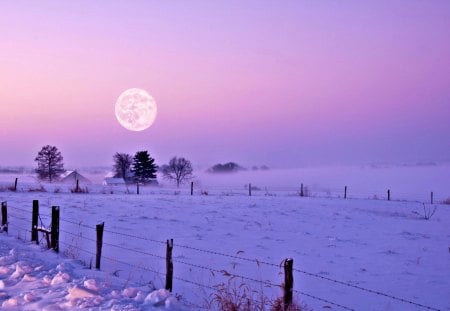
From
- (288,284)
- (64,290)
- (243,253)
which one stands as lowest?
(243,253)

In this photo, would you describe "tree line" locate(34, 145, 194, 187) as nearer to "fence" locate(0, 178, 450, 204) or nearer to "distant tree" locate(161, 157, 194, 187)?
"distant tree" locate(161, 157, 194, 187)

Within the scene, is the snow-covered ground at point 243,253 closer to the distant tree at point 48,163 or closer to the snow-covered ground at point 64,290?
the snow-covered ground at point 64,290

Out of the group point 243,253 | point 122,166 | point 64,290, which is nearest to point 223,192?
point 243,253

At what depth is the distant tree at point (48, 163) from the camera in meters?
79.3

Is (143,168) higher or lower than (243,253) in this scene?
higher

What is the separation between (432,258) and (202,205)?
15.5 metres

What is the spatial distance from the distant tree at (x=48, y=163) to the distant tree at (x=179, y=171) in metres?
34.1

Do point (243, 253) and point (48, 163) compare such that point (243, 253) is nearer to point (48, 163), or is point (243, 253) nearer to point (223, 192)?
point (223, 192)

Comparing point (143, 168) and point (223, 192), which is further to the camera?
point (143, 168)

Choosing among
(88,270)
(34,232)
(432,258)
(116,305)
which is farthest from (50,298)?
(432,258)

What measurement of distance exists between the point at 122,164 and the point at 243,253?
85800 millimetres

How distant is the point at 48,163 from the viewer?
262 ft

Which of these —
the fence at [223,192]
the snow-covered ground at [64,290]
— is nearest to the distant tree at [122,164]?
the fence at [223,192]

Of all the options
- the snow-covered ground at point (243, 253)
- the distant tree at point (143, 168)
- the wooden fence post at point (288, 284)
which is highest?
the distant tree at point (143, 168)
